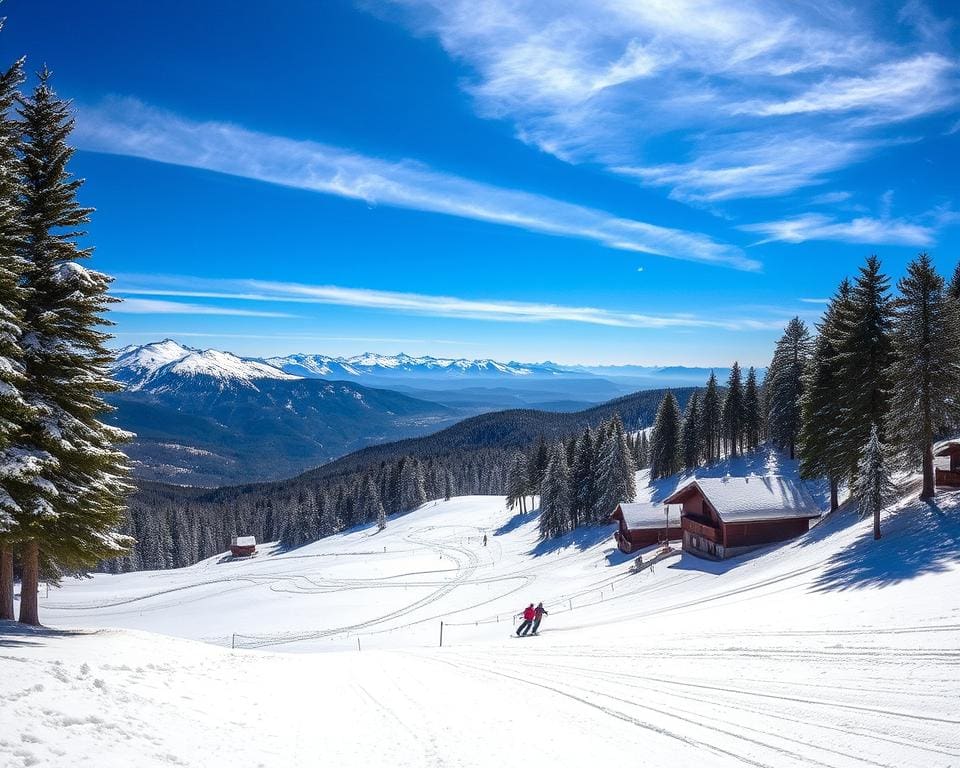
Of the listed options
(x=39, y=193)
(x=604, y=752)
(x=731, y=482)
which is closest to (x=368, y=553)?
(x=731, y=482)

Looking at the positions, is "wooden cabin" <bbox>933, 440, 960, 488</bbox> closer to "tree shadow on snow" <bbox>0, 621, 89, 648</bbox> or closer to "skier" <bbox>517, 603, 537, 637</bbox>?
"skier" <bbox>517, 603, 537, 637</bbox>

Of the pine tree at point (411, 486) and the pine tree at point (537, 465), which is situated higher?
the pine tree at point (537, 465)

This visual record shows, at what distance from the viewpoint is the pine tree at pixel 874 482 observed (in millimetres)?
23438

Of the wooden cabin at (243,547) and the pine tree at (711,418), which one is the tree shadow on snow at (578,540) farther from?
the wooden cabin at (243,547)

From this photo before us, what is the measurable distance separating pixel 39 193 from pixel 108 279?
120 inches

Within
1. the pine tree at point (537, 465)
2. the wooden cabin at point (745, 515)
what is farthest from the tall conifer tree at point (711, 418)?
the wooden cabin at point (745, 515)

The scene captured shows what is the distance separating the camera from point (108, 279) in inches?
683

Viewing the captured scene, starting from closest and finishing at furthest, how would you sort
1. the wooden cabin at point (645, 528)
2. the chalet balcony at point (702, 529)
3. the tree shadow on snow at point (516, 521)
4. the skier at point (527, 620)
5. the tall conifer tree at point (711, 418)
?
the skier at point (527, 620) → the chalet balcony at point (702, 529) → the wooden cabin at point (645, 528) → the tall conifer tree at point (711, 418) → the tree shadow on snow at point (516, 521)

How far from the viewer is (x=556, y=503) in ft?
211

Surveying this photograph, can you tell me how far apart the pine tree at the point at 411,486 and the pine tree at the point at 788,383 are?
2987 inches

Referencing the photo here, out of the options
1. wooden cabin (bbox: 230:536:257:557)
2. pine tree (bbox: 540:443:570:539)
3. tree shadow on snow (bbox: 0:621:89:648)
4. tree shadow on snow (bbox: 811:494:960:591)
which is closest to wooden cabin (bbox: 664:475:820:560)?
tree shadow on snow (bbox: 811:494:960:591)

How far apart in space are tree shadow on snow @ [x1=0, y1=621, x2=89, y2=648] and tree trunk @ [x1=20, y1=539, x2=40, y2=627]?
77 cm

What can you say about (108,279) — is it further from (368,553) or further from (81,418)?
(368,553)

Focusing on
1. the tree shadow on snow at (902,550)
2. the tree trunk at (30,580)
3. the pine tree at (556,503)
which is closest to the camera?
the tree trunk at (30,580)
